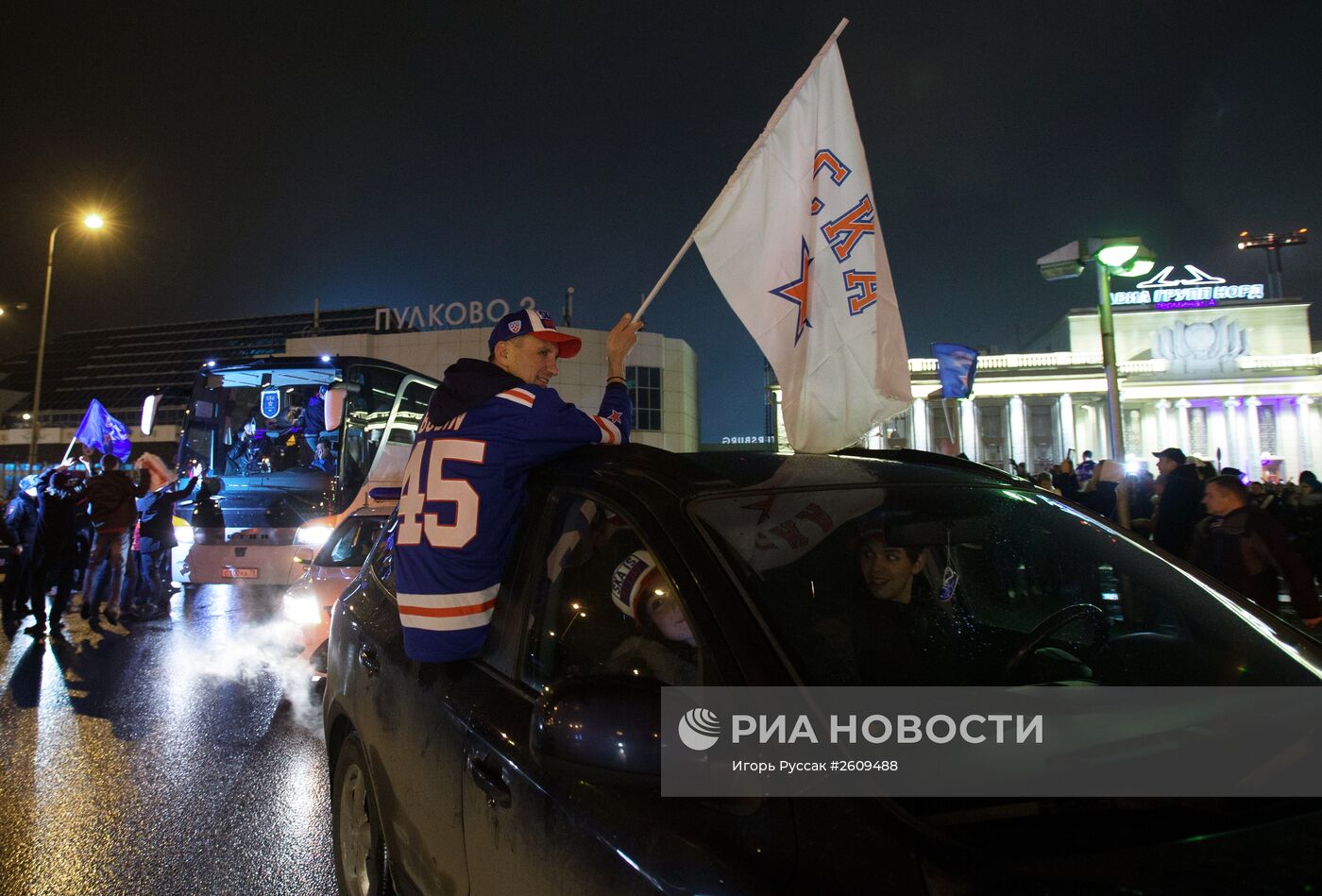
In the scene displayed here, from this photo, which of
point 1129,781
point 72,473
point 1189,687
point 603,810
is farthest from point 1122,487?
point 72,473

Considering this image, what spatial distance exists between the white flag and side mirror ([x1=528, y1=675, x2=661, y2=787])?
1850mm

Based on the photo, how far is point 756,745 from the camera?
52.1 inches

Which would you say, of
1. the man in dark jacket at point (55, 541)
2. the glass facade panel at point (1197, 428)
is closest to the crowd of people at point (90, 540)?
the man in dark jacket at point (55, 541)

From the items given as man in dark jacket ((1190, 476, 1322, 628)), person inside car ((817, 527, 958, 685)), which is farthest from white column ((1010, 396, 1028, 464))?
person inside car ((817, 527, 958, 685))

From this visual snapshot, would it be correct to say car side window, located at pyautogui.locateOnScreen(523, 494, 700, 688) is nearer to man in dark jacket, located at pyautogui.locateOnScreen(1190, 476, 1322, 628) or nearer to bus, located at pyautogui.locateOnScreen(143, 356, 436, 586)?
man in dark jacket, located at pyautogui.locateOnScreen(1190, 476, 1322, 628)

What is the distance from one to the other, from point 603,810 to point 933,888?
61cm

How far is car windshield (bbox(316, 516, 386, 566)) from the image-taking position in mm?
5980

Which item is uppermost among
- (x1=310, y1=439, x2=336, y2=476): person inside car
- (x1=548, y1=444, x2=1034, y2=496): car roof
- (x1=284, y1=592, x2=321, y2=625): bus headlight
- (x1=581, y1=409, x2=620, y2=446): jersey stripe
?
(x1=310, y1=439, x2=336, y2=476): person inside car

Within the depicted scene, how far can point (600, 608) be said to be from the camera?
6.53ft

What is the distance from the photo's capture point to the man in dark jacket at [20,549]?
29.8 ft

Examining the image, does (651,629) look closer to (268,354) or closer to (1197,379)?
(268,354)

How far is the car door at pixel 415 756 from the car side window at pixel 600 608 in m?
0.32

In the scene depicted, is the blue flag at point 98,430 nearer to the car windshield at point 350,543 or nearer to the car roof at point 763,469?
the car windshield at point 350,543

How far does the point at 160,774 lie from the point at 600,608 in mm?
3894
